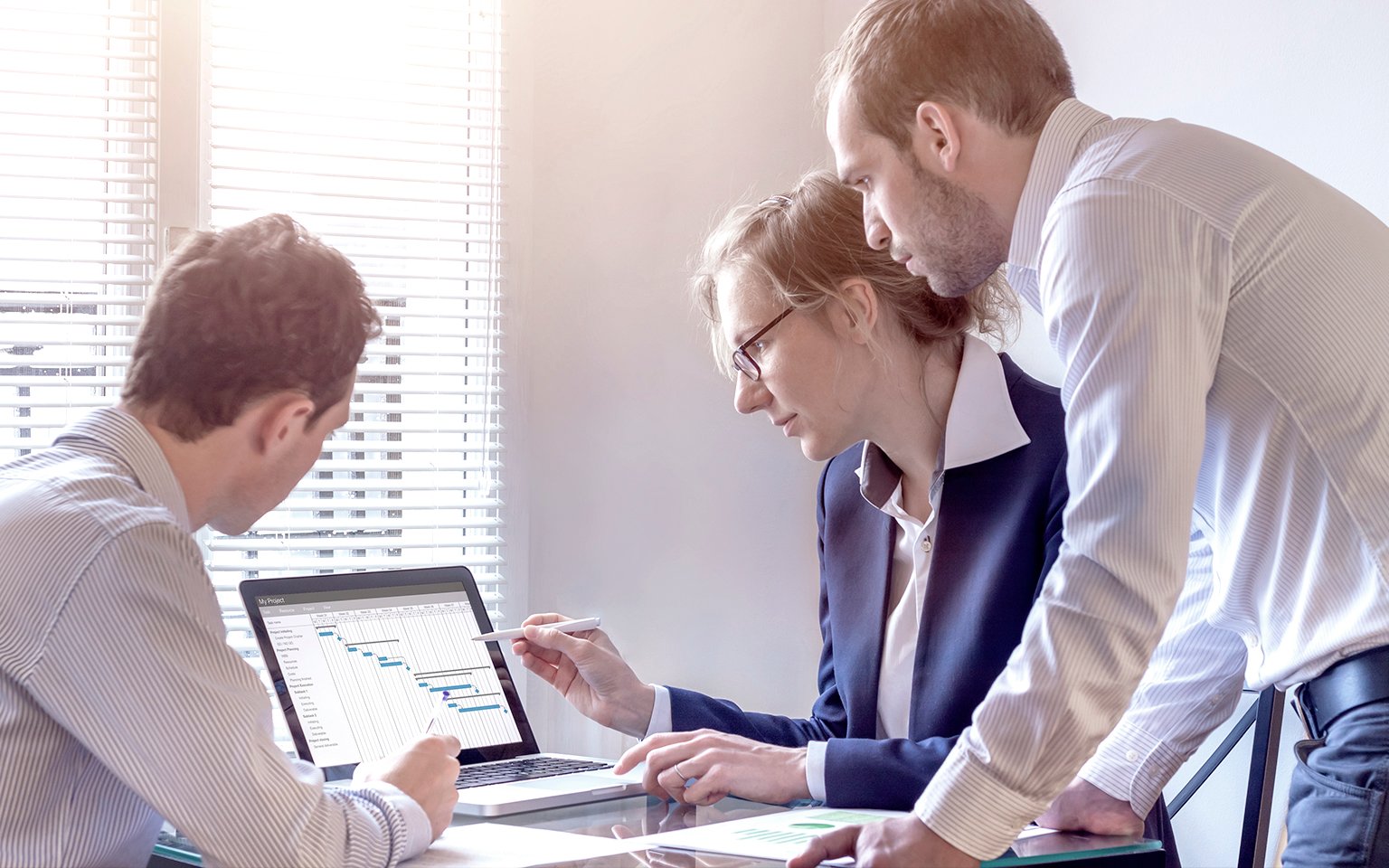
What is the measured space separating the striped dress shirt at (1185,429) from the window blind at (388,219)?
1.83m

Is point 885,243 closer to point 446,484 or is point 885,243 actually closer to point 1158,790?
point 1158,790

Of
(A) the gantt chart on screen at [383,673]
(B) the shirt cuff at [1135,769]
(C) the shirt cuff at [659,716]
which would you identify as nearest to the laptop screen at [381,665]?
(A) the gantt chart on screen at [383,673]

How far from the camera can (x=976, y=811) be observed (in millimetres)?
1129

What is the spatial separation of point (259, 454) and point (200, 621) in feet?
0.76

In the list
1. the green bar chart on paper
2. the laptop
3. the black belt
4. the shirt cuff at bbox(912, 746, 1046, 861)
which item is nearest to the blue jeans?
the black belt

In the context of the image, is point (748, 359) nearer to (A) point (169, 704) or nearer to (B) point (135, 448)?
(B) point (135, 448)

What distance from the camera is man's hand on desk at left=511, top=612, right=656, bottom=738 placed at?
6.30 feet

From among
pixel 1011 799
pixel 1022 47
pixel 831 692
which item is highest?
pixel 1022 47

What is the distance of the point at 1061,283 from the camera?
1218 mm

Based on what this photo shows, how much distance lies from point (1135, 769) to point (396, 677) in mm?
967

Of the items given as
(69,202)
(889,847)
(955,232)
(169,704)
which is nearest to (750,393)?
(955,232)

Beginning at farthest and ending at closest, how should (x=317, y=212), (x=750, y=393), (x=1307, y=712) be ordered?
1. (x=317, y=212)
2. (x=750, y=393)
3. (x=1307, y=712)

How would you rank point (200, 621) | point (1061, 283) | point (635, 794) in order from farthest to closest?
point (635, 794)
point (1061, 283)
point (200, 621)

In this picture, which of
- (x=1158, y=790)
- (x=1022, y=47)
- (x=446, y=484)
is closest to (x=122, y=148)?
(x=446, y=484)
